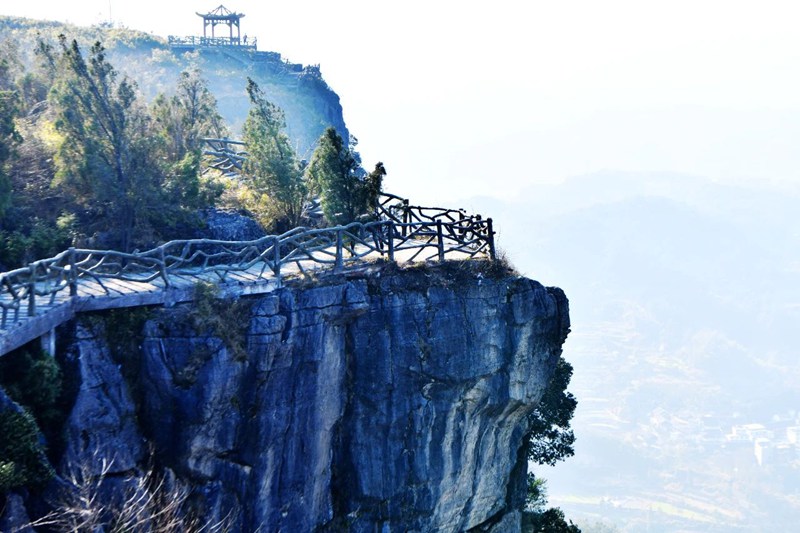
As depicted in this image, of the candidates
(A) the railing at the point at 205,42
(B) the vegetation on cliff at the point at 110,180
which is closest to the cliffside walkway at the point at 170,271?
(B) the vegetation on cliff at the point at 110,180

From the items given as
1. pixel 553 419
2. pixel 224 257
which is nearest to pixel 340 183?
pixel 224 257

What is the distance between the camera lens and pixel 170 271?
21.4 m

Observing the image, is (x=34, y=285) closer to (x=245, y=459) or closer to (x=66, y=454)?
(x=66, y=454)

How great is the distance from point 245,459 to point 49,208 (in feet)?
31.6

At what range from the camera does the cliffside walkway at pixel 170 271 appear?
59.5 ft

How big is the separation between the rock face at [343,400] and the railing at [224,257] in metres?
0.97

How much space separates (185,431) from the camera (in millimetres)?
19578

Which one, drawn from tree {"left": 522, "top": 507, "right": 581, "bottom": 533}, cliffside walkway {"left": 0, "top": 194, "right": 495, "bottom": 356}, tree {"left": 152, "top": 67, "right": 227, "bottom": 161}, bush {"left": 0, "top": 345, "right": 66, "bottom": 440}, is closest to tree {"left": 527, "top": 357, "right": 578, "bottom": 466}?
tree {"left": 522, "top": 507, "right": 581, "bottom": 533}

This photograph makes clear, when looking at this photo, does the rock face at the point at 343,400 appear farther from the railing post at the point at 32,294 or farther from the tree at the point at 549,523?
the tree at the point at 549,523

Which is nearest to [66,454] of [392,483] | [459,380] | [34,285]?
[34,285]

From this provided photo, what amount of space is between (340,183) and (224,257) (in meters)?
3.81

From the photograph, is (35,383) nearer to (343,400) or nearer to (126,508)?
(126,508)

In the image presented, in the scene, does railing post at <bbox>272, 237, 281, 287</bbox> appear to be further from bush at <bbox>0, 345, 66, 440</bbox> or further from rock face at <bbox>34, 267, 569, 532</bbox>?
bush at <bbox>0, 345, 66, 440</bbox>

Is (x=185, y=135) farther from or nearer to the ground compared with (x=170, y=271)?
farther from the ground
